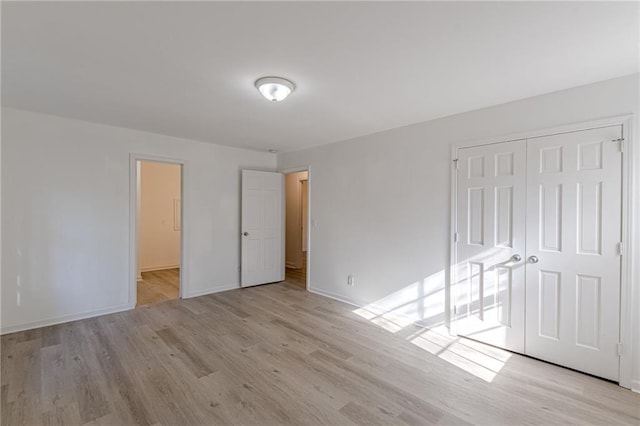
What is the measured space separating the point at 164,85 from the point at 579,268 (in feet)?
12.8

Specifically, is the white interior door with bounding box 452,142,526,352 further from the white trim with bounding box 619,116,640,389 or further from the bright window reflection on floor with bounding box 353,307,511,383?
the white trim with bounding box 619,116,640,389

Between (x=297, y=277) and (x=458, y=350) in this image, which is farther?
(x=297, y=277)

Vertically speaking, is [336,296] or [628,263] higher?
[628,263]

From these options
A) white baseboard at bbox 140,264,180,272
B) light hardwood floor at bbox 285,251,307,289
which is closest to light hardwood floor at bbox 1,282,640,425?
light hardwood floor at bbox 285,251,307,289

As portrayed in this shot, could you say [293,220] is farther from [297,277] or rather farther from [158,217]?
[158,217]

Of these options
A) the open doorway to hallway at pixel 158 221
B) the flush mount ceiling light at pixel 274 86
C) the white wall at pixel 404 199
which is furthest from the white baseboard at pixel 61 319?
the flush mount ceiling light at pixel 274 86

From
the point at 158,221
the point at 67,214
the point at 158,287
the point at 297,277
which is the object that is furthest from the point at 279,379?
the point at 158,221

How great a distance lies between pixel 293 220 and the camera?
694 centimetres

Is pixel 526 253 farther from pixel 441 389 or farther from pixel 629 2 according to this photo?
pixel 629 2

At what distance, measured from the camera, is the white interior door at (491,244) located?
270 cm

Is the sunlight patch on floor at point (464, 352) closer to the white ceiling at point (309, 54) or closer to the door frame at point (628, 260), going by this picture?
the door frame at point (628, 260)

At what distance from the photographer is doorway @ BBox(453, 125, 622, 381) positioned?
227 centimetres

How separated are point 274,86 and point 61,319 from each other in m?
3.75

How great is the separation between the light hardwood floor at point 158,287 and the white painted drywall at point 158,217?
32 cm
